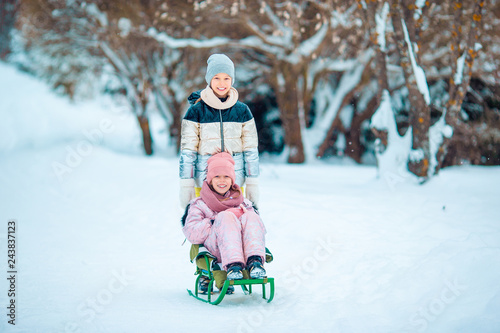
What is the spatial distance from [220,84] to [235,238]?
1351 mm

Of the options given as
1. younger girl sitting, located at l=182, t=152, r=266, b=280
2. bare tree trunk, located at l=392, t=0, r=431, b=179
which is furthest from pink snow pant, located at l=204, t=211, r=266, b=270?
bare tree trunk, located at l=392, t=0, r=431, b=179

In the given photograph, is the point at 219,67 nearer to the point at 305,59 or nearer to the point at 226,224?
the point at 226,224

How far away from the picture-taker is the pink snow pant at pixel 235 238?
138 inches

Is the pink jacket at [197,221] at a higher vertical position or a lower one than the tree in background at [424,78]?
lower

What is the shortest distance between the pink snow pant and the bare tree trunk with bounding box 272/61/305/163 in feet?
32.1

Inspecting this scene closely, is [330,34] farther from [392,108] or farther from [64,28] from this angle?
[64,28]

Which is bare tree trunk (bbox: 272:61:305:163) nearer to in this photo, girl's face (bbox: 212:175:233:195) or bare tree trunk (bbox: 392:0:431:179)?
bare tree trunk (bbox: 392:0:431:179)

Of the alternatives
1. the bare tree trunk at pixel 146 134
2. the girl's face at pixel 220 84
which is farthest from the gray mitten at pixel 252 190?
the bare tree trunk at pixel 146 134

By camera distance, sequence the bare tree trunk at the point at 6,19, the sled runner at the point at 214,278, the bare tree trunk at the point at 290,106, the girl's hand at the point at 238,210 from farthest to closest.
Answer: the bare tree trunk at the point at 6,19
the bare tree trunk at the point at 290,106
the girl's hand at the point at 238,210
the sled runner at the point at 214,278

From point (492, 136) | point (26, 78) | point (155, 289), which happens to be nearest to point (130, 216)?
point (155, 289)

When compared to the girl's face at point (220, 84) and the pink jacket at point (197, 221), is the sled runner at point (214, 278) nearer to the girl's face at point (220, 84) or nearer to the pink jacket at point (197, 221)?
the pink jacket at point (197, 221)

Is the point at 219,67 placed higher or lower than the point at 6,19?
lower

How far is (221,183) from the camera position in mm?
3824

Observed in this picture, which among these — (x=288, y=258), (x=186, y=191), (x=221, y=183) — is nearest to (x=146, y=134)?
(x=288, y=258)
